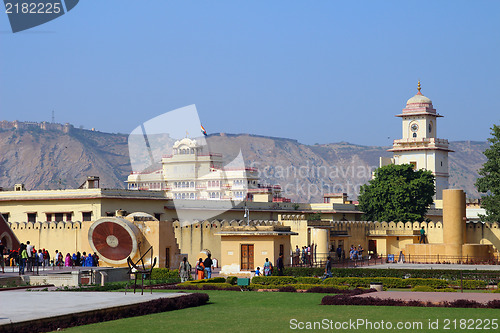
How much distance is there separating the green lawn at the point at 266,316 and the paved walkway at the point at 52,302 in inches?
32.5

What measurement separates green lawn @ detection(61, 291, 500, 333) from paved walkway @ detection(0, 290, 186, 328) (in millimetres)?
Result: 824

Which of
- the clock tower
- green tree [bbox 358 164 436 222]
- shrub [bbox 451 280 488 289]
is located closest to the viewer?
shrub [bbox 451 280 488 289]

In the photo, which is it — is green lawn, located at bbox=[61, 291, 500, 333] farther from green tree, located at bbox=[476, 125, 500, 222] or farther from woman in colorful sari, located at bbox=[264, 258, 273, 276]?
green tree, located at bbox=[476, 125, 500, 222]

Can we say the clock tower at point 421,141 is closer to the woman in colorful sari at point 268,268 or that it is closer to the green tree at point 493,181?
the green tree at point 493,181

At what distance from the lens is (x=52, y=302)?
22.1 meters

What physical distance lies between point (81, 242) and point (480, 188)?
27.5 metres

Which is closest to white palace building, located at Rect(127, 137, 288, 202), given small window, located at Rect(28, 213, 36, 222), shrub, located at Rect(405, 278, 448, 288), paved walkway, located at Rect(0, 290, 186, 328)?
small window, located at Rect(28, 213, 36, 222)

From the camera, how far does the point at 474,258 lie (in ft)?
169

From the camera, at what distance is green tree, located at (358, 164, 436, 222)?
75375 mm

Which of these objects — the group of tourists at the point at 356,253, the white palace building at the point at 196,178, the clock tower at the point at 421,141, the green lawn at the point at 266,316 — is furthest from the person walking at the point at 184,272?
→ the white palace building at the point at 196,178

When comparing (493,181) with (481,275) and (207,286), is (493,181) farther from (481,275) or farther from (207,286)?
(207,286)

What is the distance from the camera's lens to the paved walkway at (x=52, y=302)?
18906 mm

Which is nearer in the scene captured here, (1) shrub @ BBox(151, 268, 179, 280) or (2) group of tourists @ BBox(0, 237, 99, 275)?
(2) group of tourists @ BBox(0, 237, 99, 275)

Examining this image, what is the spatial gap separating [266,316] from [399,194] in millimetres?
55418
